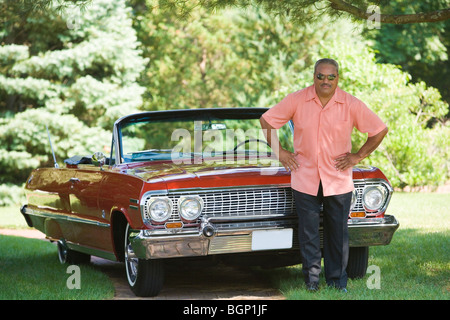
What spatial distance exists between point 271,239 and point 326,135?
36.2 inches

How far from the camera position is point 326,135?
235 inches

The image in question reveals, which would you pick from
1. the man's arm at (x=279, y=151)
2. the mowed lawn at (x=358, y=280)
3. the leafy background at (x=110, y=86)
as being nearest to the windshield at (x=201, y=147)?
the man's arm at (x=279, y=151)

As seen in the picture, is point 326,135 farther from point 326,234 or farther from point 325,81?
point 326,234

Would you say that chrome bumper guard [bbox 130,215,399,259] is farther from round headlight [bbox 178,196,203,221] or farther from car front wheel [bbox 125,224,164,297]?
car front wheel [bbox 125,224,164,297]

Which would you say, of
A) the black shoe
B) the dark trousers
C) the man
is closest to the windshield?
the man

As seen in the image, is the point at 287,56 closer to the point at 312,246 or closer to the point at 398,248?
the point at 398,248

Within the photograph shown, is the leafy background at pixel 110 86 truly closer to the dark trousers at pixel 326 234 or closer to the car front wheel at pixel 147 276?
the dark trousers at pixel 326 234

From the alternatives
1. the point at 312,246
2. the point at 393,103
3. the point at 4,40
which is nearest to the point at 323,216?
the point at 312,246

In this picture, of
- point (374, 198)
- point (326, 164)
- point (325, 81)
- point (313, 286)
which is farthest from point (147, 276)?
point (325, 81)

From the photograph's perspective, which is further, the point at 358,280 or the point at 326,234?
the point at 358,280

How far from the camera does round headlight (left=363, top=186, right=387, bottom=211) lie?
6.32 m

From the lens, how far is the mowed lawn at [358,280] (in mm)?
5969
